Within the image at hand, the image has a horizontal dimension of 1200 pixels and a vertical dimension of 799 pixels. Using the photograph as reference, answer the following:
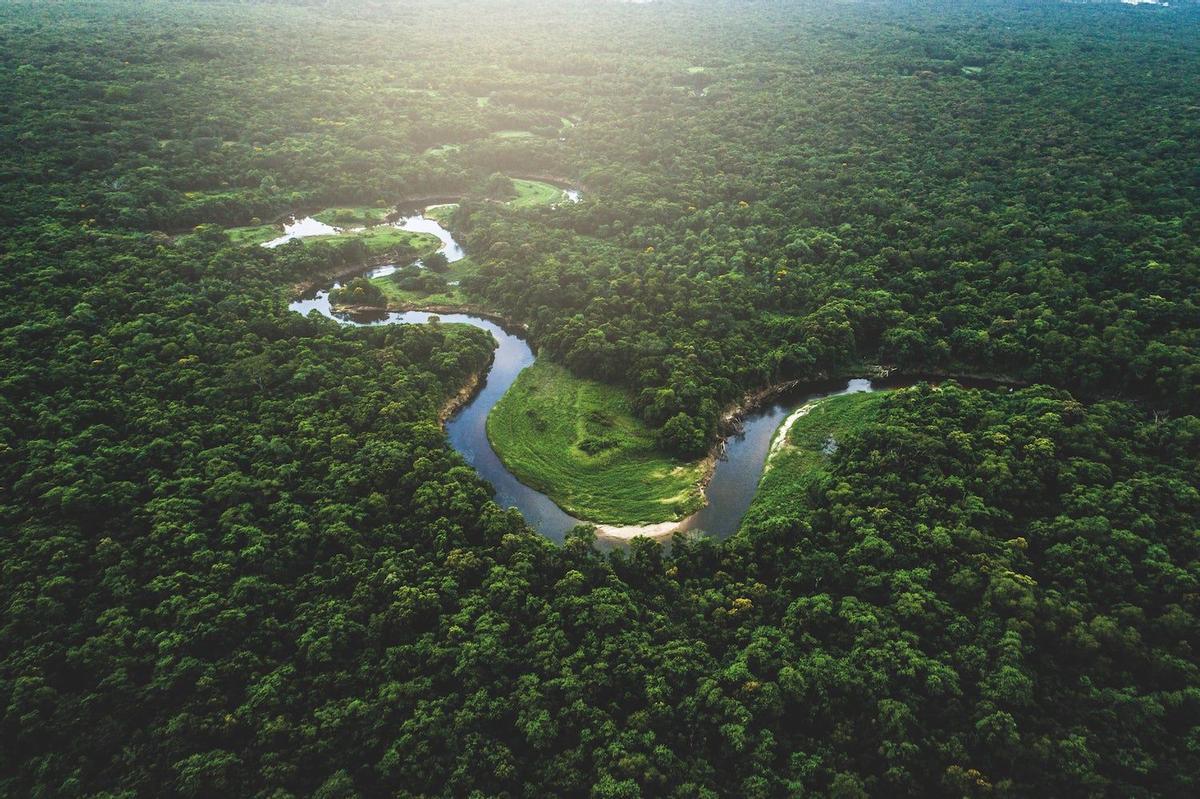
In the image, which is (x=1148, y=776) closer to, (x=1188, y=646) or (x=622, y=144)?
(x=1188, y=646)

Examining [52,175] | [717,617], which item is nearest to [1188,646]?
[717,617]

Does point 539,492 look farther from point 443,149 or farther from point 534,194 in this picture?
point 443,149

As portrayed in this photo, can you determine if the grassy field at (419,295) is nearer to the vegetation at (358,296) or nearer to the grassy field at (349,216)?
the vegetation at (358,296)

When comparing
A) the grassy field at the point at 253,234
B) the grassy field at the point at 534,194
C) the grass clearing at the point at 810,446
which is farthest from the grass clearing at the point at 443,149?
the grass clearing at the point at 810,446

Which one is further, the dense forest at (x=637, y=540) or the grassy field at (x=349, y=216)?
the grassy field at (x=349, y=216)

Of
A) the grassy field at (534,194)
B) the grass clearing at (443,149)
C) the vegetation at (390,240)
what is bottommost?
the vegetation at (390,240)
